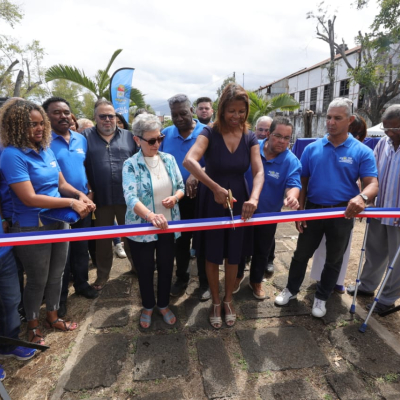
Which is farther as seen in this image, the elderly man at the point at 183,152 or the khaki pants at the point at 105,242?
the khaki pants at the point at 105,242

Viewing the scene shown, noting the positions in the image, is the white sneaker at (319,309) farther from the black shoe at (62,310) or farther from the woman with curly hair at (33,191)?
the black shoe at (62,310)

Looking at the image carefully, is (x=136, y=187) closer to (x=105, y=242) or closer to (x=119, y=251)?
(x=105, y=242)

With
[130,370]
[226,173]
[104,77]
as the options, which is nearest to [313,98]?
[104,77]

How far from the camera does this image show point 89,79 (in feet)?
28.6

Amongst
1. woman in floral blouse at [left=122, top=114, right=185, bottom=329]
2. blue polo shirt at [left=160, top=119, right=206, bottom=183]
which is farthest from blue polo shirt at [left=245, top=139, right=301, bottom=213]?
woman in floral blouse at [left=122, top=114, right=185, bottom=329]

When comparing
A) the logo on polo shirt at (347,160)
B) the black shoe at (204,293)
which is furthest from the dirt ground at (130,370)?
the logo on polo shirt at (347,160)

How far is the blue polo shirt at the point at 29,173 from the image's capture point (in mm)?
2055

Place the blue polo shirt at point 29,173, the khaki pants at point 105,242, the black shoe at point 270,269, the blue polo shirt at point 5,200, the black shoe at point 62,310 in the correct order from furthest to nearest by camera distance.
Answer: the black shoe at point 270,269
the khaki pants at point 105,242
the black shoe at point 62,310
the blue polo shirt at point 5,200
the blue polo shirt at point 29,173

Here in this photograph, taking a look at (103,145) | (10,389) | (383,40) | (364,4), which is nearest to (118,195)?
(103,145)

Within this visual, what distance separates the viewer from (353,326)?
2727mm

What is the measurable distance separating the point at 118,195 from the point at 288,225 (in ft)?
12.2

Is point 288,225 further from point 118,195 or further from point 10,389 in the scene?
point 10,389

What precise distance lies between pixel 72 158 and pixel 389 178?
328 centimetres

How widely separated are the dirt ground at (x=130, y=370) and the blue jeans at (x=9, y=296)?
0.33 meters
